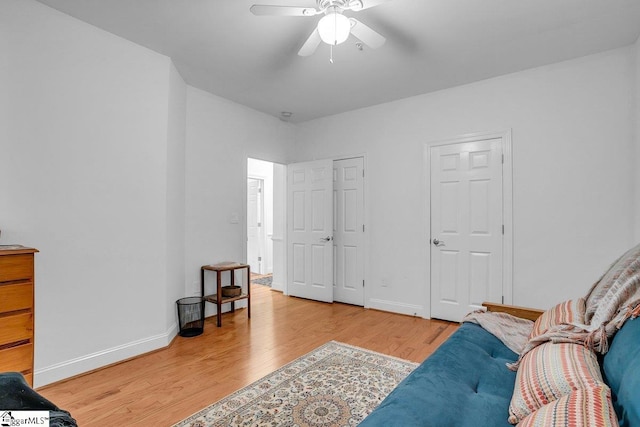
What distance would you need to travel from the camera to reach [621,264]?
1.52m

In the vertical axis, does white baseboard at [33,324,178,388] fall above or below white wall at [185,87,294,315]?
below

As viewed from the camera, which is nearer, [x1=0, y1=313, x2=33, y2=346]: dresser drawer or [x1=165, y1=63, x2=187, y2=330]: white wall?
[x1=0, y1=313, x2=33, y2=346]: dresser drawer

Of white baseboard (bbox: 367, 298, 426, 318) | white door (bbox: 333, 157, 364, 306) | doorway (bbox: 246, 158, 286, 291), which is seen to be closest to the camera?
white baseboard (bbox: 367, 298, 426, 318)

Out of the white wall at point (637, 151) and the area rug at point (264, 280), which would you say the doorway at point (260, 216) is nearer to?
the area rug at point (264, 280)

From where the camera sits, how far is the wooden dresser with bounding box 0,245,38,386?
5.79ft

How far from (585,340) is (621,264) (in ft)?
1.55

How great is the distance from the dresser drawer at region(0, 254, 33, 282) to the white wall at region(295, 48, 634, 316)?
3.47m

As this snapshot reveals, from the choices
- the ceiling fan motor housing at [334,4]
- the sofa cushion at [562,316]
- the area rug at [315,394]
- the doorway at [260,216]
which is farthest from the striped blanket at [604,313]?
the doorway at [260,216]

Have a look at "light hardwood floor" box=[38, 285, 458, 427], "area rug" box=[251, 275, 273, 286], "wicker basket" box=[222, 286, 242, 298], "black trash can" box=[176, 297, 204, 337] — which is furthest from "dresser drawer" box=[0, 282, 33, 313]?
"area rug" box=[251, 275, 273, 286]

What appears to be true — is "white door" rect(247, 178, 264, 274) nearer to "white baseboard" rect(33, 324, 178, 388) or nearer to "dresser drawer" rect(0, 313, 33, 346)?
"white baseboard" rect(33, 324, 178, 388)

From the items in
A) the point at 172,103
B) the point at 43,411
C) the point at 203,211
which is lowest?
the point at 43,411

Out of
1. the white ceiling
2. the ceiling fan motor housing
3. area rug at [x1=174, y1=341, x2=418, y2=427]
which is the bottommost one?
area rug at [x1=174, y1=341, x2=418, y2=427]

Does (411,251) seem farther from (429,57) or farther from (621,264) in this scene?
(621,264)

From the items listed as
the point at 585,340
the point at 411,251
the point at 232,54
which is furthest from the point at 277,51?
the point at 585,340
